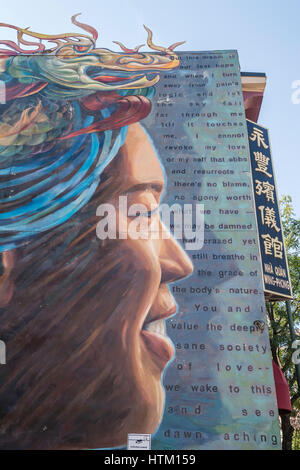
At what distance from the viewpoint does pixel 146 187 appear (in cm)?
736

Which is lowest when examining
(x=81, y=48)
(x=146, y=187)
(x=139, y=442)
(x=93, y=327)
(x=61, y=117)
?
(x=139, y=442)

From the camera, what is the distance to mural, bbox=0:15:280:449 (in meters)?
5.73

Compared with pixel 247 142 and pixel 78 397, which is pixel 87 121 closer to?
pixel 247 142

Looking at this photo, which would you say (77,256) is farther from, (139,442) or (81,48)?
(81,48)

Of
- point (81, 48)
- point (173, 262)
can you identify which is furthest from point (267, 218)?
point (81, 48)

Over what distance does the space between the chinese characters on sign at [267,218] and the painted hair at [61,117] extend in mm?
2389

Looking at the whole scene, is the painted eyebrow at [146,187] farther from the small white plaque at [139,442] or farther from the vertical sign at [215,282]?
the small white plaque at [139,442]

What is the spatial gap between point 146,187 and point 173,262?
1531 mm

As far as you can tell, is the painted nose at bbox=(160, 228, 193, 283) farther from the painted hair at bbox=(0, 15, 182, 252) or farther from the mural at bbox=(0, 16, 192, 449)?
the painted hair at bbox=(0, 15, 182, 252)

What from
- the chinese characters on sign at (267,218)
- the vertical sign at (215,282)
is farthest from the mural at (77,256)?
the chinese characters on sign at (267,218)

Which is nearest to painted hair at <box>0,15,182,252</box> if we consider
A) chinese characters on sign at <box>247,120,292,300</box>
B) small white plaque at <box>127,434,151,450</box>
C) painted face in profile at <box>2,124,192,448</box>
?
painted face in profile at <box>2,124,192,448</box>

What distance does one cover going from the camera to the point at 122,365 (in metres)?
6.02

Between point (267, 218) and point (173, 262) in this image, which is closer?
point (173, 262)

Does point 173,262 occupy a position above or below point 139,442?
above
